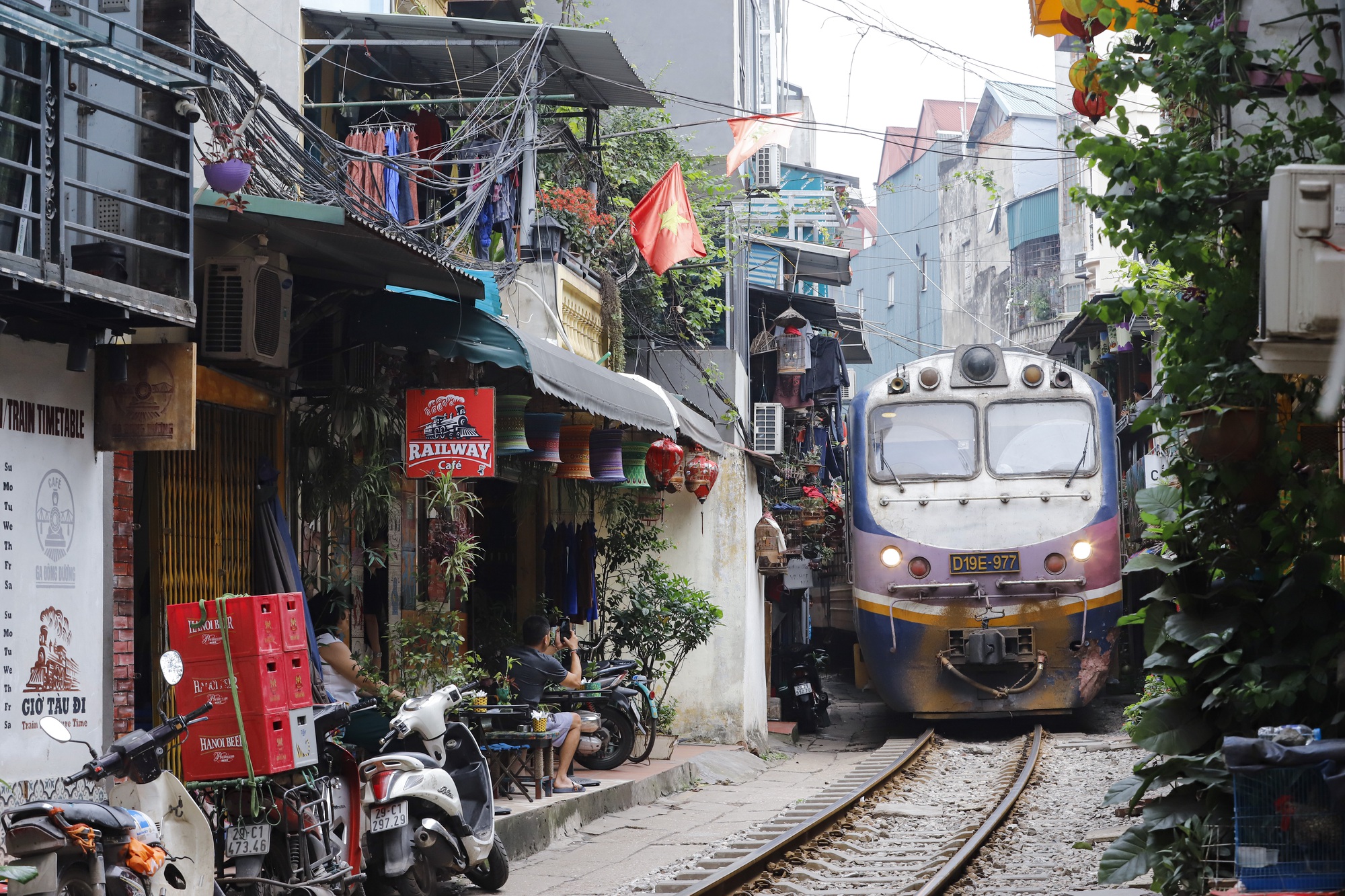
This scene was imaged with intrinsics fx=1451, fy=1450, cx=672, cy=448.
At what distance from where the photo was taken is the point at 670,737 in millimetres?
12898

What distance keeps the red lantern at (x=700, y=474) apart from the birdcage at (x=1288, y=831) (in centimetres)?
975

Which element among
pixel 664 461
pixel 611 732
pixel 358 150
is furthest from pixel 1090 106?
pixel 664 461

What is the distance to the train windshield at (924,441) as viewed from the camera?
47.6 feet

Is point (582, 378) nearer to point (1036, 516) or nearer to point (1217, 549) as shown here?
point (1217, 549)

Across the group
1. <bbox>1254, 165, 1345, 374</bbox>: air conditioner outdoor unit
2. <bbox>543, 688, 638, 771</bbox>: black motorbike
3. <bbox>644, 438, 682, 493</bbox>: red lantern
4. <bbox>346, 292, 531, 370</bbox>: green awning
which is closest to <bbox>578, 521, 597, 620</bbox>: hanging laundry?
<bbox>644, 438, 682, 493</bbox>: red lantern

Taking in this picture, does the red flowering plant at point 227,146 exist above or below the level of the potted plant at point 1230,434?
above

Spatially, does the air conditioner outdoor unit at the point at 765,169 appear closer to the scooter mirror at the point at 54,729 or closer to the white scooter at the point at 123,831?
the white scooter at the point at 123,831

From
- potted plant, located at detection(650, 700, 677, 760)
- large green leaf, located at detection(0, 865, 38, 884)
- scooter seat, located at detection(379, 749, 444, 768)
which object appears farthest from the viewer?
potted plant, located at detection(650, 700, 677, 760)

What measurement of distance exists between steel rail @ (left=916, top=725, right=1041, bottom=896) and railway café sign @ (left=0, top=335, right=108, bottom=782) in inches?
159

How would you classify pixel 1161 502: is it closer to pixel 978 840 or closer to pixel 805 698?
pixel 978 840

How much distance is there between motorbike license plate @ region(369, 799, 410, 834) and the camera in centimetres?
662

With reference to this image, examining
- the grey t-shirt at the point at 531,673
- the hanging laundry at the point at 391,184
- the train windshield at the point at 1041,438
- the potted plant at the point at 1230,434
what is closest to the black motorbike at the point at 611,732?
the grey t-shirt at the point at 531,673

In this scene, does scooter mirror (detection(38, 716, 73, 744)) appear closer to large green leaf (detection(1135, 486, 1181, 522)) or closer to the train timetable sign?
the train timetable sign

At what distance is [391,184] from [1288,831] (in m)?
8.89
